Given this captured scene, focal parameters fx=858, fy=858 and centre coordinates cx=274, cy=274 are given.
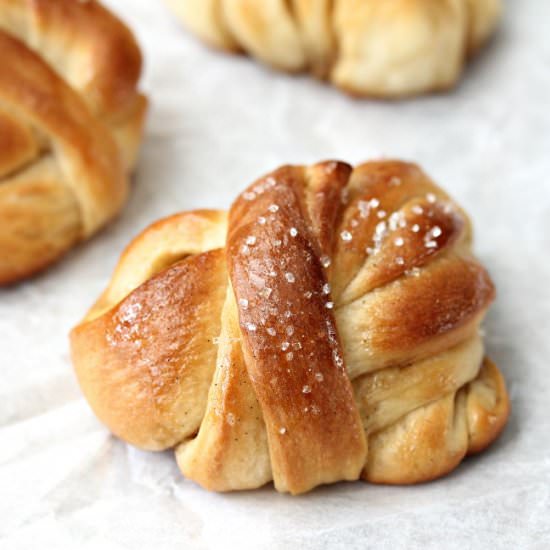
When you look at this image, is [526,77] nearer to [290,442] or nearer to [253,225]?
[253,225]

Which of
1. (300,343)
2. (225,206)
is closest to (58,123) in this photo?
(225,206)

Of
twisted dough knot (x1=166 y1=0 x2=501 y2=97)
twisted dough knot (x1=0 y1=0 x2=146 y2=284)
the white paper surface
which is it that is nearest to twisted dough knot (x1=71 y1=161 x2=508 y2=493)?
the white paper surface

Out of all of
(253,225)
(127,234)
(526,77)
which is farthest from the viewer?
(526,77)

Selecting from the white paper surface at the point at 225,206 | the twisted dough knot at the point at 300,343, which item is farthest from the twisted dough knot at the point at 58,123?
the twisted dough knot at the point at 300,343

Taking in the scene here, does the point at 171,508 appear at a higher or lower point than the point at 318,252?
lower

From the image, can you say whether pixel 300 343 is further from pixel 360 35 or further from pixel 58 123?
pixel 360 35

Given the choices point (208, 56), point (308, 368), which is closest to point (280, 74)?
point (208, 56)

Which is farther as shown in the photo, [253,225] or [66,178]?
[66,178]
